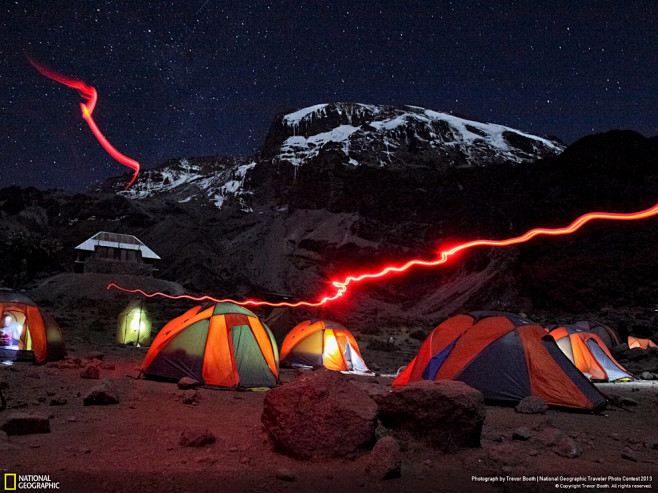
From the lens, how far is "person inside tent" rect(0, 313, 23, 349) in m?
11.7

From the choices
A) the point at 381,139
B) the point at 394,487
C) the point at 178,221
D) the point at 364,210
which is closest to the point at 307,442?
the point at 394,487

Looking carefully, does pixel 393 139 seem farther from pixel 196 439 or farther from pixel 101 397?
pixel 196 439

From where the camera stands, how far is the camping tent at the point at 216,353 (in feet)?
32.5

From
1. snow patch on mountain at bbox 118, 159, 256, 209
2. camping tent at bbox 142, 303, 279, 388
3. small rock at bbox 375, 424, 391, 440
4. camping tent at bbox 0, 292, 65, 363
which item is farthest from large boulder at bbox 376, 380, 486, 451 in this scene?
snow patch on mountain at bbox 118, 159, 256, 209

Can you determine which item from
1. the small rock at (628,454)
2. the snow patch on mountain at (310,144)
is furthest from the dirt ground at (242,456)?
the snow patch on mountain at (310,144)

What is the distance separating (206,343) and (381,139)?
4318 inches

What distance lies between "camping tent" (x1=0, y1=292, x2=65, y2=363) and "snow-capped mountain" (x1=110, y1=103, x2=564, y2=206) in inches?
3324

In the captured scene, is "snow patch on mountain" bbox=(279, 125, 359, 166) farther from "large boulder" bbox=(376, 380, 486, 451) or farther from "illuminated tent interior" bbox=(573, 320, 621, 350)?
"large boulder" bbox=(376, 380, 486, 451)

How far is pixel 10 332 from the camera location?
1195 cm

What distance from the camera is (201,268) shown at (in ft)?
213

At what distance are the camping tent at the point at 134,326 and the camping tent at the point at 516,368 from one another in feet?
52.3

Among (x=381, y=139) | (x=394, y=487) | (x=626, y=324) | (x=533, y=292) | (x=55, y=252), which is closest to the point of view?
(x=394, y=487)

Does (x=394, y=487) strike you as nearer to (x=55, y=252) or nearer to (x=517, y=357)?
(x=517, y=357)

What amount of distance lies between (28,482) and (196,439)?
173 cm
